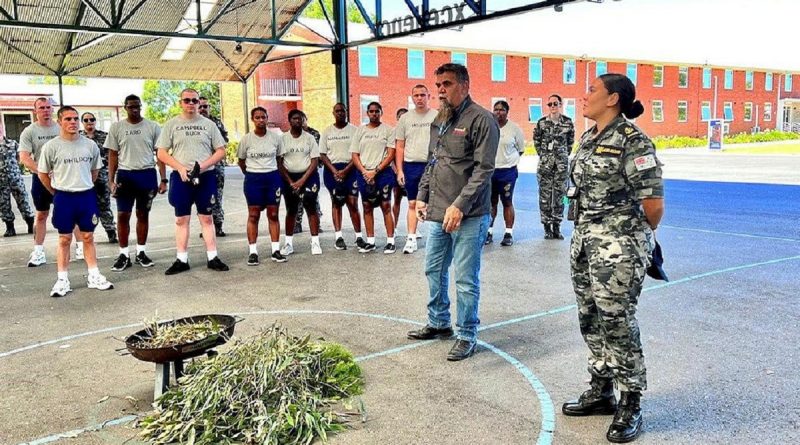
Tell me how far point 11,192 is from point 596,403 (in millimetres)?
10532

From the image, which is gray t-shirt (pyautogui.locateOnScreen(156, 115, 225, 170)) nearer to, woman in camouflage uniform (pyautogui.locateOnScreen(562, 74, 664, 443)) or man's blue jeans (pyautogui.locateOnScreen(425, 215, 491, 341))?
man's blue jeans (pyautogui.locateOnScreen(425, 215, 491, 341))

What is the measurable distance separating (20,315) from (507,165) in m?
5.66

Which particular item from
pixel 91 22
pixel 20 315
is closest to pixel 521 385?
pixel 20 315

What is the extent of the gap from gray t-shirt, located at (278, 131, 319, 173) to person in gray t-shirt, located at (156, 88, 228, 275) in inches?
37.5

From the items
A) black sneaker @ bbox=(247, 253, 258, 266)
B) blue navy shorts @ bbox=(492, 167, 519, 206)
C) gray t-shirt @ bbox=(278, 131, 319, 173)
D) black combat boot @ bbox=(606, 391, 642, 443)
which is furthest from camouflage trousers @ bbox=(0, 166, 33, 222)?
black combat boot @ bbox=(606, 391, 642, 443)

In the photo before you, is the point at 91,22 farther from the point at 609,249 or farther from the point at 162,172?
the point at 609,249

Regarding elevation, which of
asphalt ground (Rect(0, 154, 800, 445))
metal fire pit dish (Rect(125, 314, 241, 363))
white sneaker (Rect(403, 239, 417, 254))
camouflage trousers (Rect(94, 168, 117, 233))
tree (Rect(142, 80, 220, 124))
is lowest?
asphalt ground (Rect(0, 154, 800, 445))

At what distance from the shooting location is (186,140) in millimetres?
7426

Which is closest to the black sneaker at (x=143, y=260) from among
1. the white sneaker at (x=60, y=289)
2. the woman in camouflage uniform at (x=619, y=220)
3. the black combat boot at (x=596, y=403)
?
the white sneaker at (x=60, y=289)

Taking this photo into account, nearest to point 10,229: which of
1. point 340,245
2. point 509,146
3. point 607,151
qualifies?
point 340,245

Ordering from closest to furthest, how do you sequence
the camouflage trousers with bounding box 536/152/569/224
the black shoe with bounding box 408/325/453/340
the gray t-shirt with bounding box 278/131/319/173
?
the black shoe with bounding box 408/325/453/340
the gray t-shirt with bounding box 278/131/319/173
the camouflage trousers with bounding box 536/152/569/224

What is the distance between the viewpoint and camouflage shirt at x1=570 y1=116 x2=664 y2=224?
127 inches

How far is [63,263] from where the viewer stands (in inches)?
261

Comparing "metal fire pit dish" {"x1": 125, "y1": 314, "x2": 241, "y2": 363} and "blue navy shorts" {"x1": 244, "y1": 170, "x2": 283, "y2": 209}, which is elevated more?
"blue navy shorts" {"x1": 244, "y1": 170, "x2": 283, "y2": 209}
